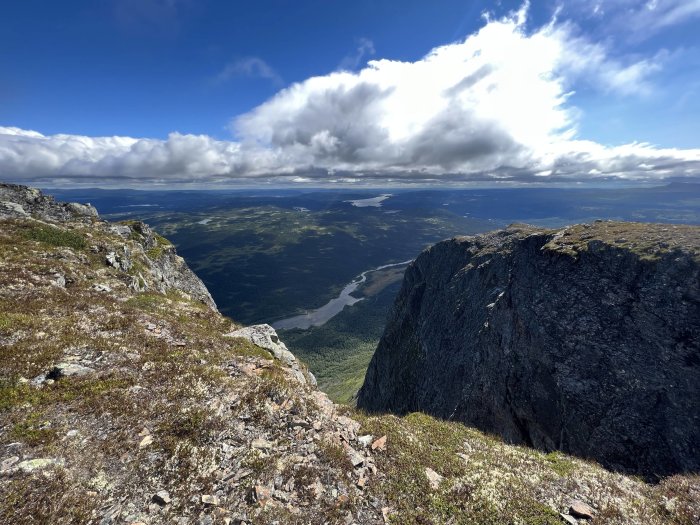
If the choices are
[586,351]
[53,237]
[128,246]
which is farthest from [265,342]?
[586,351]

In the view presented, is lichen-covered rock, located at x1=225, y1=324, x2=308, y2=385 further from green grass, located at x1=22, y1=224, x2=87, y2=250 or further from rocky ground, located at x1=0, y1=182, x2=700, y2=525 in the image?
green grass, located at x1=22, y1=224, x2=87, y2=250

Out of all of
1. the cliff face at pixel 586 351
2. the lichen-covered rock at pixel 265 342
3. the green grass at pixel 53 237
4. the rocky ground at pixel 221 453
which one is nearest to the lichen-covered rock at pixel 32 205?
the green grass at pixel 53 237

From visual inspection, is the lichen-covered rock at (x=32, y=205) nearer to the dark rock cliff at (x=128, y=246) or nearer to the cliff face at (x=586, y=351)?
the dark rock cliff at (x=128, y=246)

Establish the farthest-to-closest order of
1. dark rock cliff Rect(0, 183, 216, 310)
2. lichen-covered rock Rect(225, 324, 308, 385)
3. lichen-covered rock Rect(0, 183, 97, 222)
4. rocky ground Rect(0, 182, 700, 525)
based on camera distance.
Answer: lichen-covered rock Rect(0, 183, 97, 222)
dark rock cliff Rect(0, 183, 216, 310)
lichen-covered rock Rect(225, 324, 308, 385)
rocky ground Rect(0, 182, 700, 525)

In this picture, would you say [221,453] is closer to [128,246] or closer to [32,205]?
[128,246]

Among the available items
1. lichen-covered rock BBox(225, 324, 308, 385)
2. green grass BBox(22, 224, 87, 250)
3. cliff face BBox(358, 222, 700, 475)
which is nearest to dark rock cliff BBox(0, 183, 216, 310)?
green grass BBox(22, 224, 87, 250)
